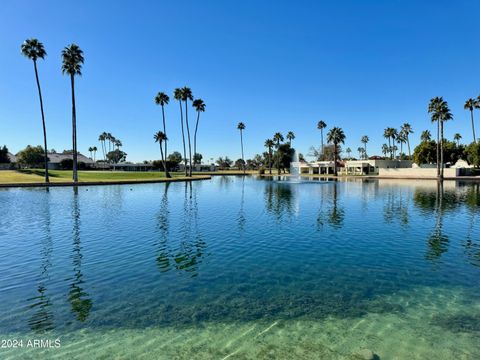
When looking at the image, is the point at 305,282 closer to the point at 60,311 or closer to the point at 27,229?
the point at 60,311

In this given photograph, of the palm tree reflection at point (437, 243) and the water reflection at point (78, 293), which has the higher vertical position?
the water reflection at point (78, 293)

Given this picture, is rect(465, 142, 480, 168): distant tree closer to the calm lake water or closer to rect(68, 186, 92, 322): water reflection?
the calm lake water

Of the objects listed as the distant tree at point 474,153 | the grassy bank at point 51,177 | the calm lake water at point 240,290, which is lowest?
the calm lake water at point 240,290

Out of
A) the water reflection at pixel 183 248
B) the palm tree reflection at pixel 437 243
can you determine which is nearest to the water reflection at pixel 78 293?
the water reflection at pixel 183 248

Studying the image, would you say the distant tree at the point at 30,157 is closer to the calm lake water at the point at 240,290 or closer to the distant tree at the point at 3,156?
the distant tree at the point at 3,156

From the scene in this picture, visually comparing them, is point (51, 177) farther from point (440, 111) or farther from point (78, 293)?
point (440, 111)

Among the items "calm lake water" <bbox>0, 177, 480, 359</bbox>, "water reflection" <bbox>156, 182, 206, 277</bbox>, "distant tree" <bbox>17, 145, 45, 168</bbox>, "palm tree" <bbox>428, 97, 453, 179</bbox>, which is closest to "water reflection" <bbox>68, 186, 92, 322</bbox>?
"calm lake water" <bbox>0, 177, 480, 359</bbox>

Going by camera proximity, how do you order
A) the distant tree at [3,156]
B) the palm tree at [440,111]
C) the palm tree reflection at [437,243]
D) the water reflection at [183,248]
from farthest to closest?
the distant tree at [3,156]
the palm tree at [440,111]
the palm tree reflection at [437,243]
the water reflection at [183,248]

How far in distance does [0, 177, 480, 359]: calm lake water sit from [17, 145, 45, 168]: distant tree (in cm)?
10096

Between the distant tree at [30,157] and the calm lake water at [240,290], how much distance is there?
331 ft

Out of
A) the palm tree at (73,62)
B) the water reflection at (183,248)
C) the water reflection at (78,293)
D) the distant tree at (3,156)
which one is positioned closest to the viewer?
the water reflection at (78,293)

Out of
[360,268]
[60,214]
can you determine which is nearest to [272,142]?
[60,214]

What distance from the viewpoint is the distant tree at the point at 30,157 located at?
10175cm

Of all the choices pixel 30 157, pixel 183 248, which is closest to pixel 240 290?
pixel 183 248
